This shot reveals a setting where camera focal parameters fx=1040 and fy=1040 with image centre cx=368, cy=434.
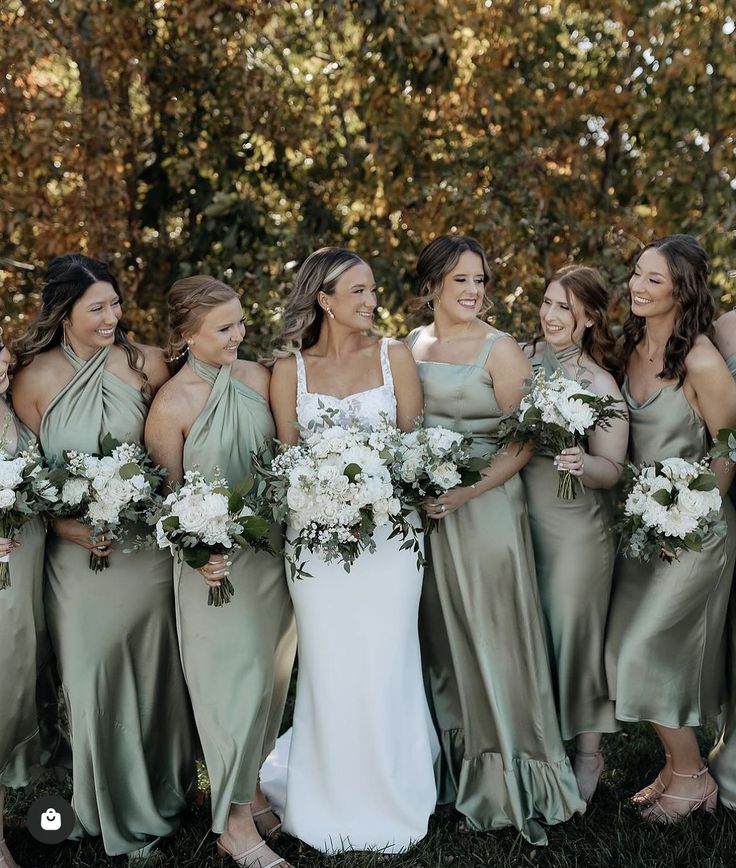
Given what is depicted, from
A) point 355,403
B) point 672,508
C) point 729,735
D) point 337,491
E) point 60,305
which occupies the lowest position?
point 729,735

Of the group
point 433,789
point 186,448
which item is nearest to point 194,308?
point 186,448

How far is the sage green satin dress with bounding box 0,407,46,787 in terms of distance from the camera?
14.0 feet

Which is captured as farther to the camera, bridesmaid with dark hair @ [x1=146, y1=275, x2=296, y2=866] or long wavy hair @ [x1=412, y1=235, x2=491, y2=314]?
long wavy hair @ [x1=412, y1=235, x2=491, y2=314]

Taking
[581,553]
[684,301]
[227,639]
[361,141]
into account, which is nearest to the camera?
[227,639]

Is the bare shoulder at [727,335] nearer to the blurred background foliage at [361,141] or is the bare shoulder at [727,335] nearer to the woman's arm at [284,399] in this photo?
the woman's arm at [284,399]

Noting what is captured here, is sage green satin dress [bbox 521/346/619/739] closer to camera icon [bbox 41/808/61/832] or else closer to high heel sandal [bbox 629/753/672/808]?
high heel sandal [bbox 629/753/672/808]

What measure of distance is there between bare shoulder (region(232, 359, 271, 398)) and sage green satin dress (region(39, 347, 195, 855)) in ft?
1.43

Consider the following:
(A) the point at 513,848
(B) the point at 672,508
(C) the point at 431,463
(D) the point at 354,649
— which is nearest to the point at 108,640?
(D) the point at 354,649

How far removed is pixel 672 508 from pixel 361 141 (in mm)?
4979

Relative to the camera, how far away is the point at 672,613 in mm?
4586

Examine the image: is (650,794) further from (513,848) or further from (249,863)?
(249,863)

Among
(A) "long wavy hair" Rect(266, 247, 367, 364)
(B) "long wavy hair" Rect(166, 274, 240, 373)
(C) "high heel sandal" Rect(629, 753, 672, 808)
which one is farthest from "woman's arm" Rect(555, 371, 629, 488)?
(B) "long wavy hair" Rect(166, 274, 240, 373)

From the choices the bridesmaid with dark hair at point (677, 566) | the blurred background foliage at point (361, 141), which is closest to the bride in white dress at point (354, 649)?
the bridesmaid with dark hair at point (677, 566)

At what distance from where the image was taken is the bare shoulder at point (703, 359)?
4.52 m
